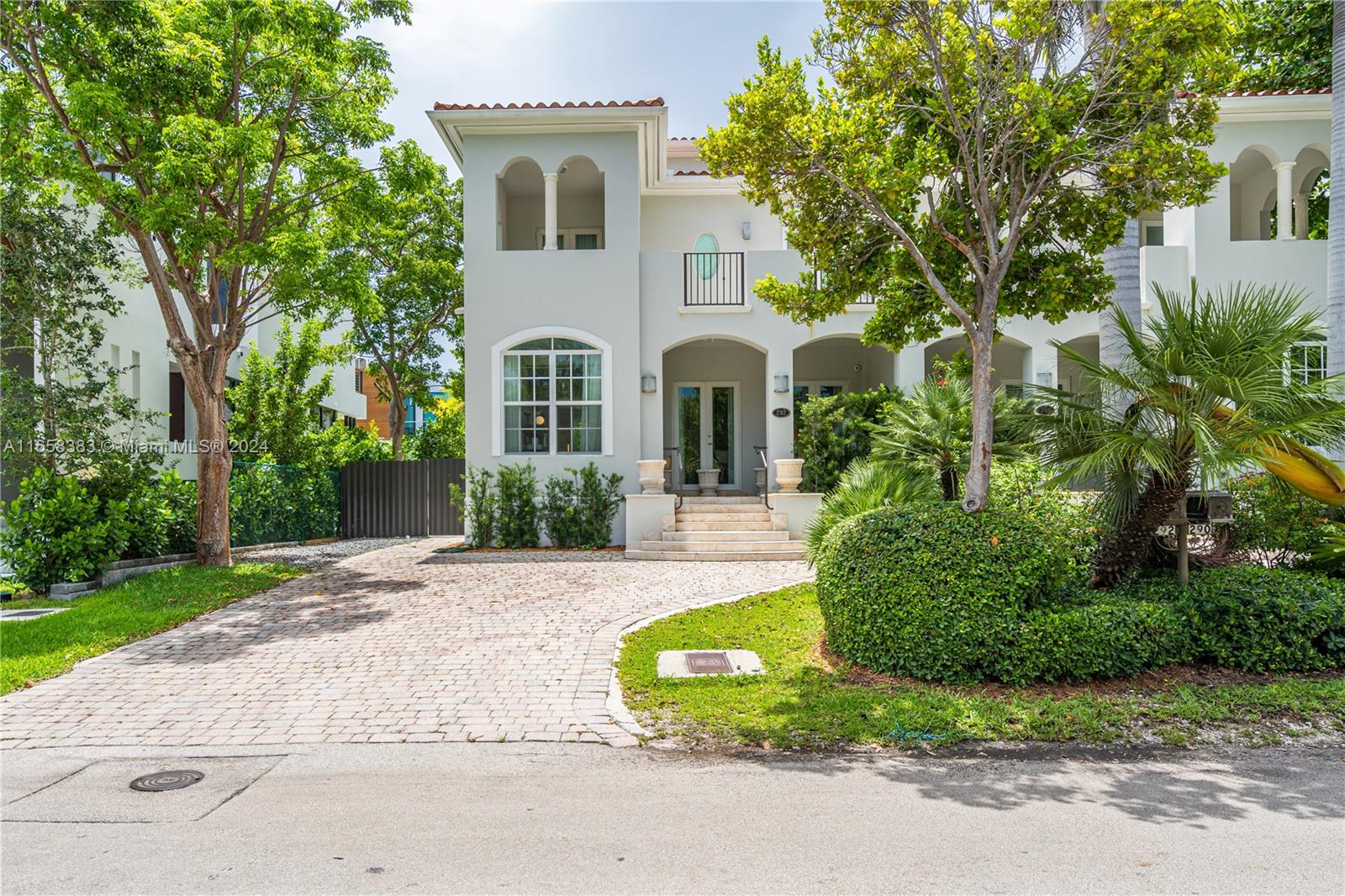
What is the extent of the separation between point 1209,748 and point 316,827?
5.36 metres

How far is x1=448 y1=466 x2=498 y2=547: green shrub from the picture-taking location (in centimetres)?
1445

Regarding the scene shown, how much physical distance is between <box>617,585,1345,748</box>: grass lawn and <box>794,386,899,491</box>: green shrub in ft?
27.6

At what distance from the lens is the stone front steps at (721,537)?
1334 cm

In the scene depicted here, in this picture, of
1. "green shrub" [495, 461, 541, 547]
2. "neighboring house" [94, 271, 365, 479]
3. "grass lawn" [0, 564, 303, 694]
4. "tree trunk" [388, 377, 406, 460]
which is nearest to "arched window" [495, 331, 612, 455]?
"green shrub" [495, 461, 541, 547]

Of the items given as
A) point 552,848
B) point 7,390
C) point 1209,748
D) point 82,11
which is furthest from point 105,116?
point 1209,748

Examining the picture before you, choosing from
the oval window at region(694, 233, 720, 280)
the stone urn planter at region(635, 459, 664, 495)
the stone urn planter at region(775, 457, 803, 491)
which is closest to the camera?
the stone urn planter at region(775, 457, 803, 491)

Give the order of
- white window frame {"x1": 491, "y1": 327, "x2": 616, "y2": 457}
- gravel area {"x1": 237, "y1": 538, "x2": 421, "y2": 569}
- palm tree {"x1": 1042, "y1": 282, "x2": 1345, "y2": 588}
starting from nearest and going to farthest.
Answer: palm tree {"x1": 1042, "y1": 282, "x2": 1345, "y2": 588}, gravel area {"x1": 237, "y1": 538, "x2": 421, "y2": 569}, white window frame {"x1": 491, "y1": 327, "x2": 616, "y2": 457}

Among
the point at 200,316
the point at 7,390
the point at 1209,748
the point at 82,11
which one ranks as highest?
the point at 82,11

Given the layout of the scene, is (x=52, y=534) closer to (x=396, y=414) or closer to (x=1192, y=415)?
(x=1192, y=415)

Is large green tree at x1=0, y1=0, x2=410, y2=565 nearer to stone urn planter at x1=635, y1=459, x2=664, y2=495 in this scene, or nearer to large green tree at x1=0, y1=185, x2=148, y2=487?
large green tree at x1=0, y1=185, x2=148, y2=487

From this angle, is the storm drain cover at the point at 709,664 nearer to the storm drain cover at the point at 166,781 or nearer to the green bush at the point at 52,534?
the storm drain cover at the point at 166,781

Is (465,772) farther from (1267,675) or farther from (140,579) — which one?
(140,579)

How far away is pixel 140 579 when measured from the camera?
10.7 meters

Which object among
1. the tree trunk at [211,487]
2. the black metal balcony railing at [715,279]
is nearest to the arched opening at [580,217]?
the black metal balcony railing at [715,279]
